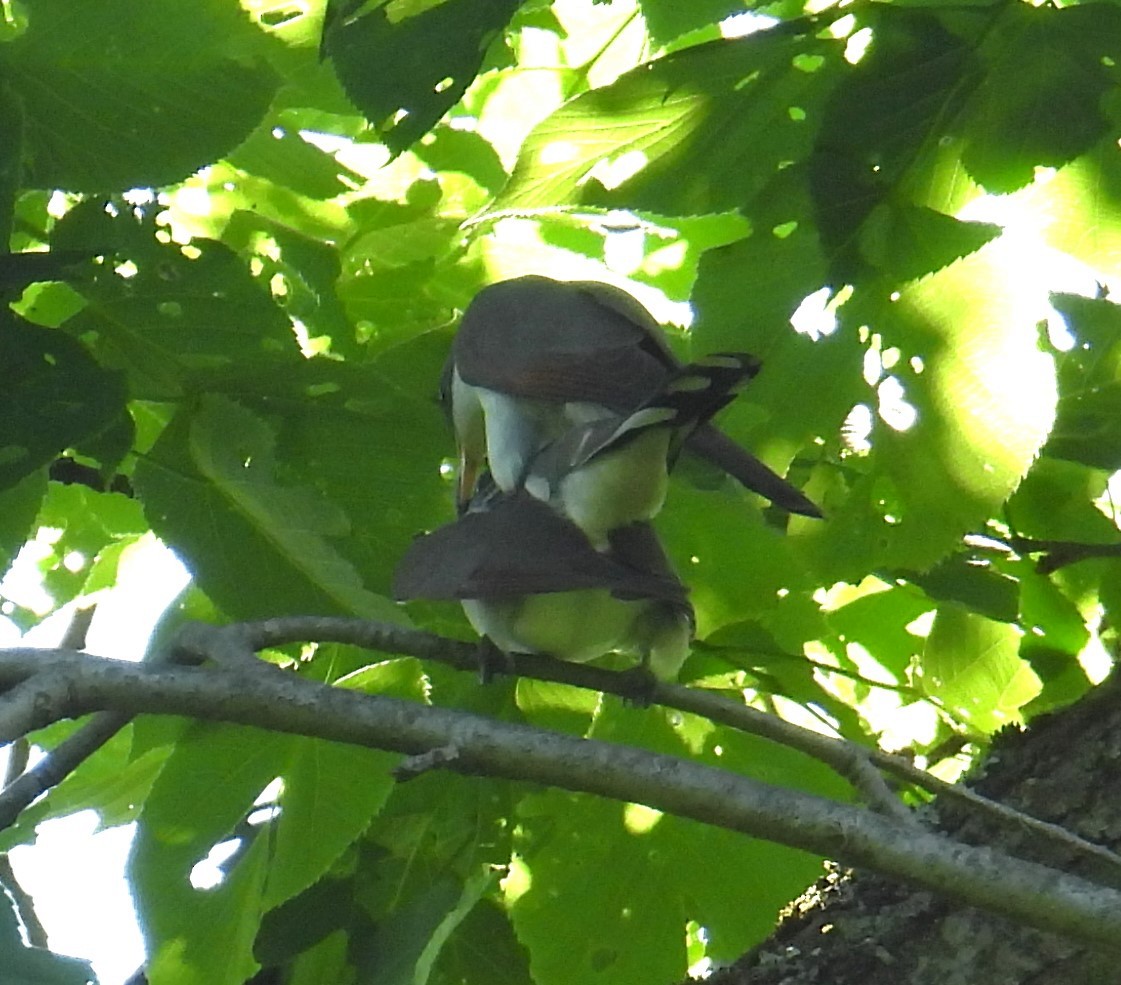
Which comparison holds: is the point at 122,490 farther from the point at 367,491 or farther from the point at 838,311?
the point at 838,311

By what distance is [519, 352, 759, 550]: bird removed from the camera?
5.99 ft

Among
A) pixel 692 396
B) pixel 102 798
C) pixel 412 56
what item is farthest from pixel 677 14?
pixel 102 798

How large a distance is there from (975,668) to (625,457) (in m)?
0.87

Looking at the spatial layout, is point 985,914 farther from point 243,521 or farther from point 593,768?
point 243,521

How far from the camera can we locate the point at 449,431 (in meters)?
2.30

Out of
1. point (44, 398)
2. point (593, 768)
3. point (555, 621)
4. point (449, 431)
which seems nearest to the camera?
point (593, 768)

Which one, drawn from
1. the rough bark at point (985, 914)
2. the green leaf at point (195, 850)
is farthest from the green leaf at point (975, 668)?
the green leaf at point (195, 850)

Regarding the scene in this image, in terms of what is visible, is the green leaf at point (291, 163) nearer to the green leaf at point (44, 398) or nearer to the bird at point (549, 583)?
the bird at point (549, 583)

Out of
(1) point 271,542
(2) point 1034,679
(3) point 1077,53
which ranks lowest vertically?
(2) point 1034,679

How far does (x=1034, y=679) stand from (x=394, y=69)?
1.55 m

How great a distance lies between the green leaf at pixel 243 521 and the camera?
196 cm

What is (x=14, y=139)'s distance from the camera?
5.97ft

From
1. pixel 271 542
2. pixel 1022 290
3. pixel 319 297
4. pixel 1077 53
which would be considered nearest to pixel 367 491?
pixel 271 542

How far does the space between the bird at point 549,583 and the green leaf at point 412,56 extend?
1.65 feet
